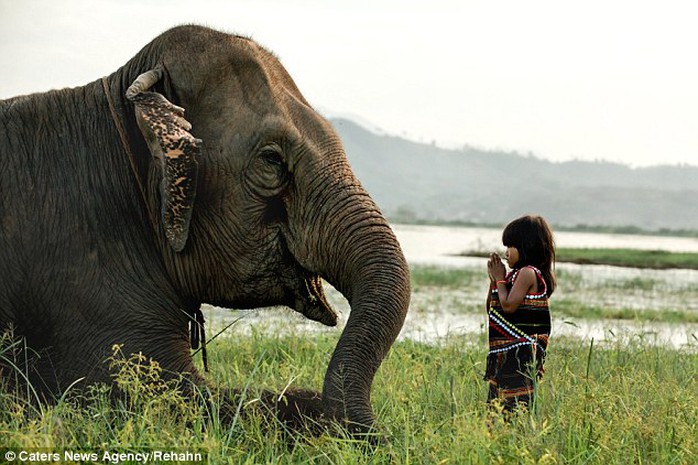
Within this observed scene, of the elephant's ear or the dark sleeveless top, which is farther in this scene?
the dark sleeveless top

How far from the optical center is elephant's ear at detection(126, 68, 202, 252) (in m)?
5.50

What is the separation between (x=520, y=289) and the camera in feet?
21.0

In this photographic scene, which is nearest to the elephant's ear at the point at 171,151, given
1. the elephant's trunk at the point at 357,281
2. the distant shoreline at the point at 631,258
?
the elephant's trunk at the point at 357,281

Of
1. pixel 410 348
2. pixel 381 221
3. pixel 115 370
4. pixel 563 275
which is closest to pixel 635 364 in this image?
pixel 410 348

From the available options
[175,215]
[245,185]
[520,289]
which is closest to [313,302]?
[245,185]

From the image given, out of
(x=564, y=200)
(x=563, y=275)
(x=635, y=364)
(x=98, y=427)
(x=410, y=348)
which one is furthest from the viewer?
(x=564, y=200)

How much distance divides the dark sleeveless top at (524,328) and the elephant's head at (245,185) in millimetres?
1225

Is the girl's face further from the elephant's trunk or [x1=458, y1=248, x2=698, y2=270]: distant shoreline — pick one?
[x1=458, y1=248, x2=698, y2=270]: distant shoreline

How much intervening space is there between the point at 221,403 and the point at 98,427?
706 millimetres

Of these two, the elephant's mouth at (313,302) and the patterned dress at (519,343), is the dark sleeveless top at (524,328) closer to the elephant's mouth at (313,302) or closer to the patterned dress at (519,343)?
the patterned dress at (519,343)

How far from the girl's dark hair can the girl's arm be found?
0.16m

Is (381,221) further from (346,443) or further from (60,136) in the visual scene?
(60,136)

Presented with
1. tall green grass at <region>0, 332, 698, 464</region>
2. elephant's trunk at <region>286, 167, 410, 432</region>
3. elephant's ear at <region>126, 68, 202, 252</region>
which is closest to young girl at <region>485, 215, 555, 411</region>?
tall green grass at <region>0, 332, 698, 464</region>

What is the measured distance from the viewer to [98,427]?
491 cm
